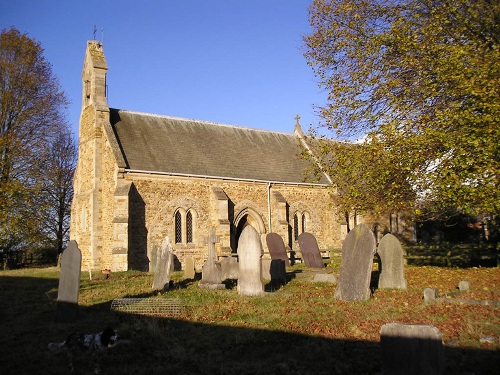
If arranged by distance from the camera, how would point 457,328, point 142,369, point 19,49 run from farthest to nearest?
point 19,49, point 457,328, point 142,369

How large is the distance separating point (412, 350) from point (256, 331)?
3765 millimetres

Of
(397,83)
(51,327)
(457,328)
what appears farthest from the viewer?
(397,83)

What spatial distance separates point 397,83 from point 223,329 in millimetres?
10145

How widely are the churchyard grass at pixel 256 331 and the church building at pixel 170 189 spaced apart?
10.1 m

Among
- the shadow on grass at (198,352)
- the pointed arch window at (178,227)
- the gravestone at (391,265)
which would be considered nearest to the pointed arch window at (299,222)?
the pointed arch window at (178,227)

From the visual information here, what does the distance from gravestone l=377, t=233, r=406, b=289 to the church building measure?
28.5 ft

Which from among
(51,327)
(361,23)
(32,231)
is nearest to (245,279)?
(51,327)

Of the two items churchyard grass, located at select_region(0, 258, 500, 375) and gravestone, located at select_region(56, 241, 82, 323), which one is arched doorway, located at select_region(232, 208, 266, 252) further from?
gravestone, located at select_region(56, 241, 82, 323)

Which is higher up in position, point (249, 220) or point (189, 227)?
point (249, 220)

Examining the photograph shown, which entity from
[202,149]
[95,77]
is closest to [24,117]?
[95,77]

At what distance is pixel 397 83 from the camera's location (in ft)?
49.1

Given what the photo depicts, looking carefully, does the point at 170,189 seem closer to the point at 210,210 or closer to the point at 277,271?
the point at 210,210

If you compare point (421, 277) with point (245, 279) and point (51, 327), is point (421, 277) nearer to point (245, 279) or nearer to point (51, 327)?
point (245, 279)

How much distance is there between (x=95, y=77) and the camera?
2548 centimetres
